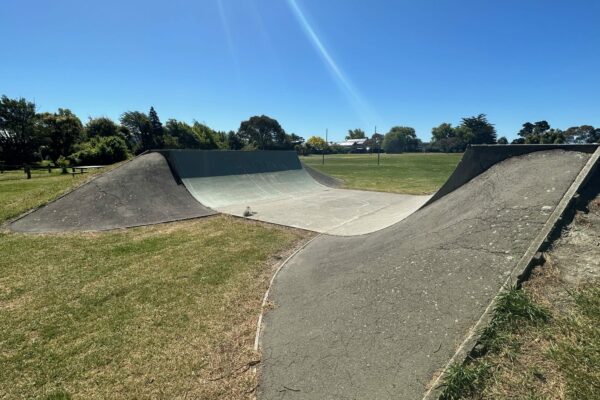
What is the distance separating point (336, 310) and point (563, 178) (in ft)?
14.6

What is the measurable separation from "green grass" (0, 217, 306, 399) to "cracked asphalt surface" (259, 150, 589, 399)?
1.95ft

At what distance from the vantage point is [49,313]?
455 centimetres

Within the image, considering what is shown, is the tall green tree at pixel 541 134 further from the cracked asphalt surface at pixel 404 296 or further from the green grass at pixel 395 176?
the cracked asphalt surface at pixel 404 296

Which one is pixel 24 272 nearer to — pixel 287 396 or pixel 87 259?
pixel 87 259

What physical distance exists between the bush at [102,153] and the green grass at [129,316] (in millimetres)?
20586

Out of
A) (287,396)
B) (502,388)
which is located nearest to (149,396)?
(287,396)

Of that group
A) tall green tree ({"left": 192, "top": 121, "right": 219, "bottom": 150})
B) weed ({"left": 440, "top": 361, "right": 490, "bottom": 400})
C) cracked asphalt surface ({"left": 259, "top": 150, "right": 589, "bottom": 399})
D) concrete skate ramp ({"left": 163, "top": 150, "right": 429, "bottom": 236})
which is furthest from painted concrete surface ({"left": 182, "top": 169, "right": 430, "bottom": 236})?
tall green tree ({"left": 192, "top": 121, "right": 219, "bottom": 150})

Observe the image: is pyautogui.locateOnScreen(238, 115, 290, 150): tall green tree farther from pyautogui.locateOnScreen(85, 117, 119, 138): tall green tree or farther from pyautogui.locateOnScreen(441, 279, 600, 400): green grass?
pyautogui.locateOnScreen(441, 279, 600, 400): green grass

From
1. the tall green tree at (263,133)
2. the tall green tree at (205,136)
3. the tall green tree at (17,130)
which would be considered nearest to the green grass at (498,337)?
the tall green tree at (17,130)

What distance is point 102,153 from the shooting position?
83.7 feet

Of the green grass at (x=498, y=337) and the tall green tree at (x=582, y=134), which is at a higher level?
the tall green tree at (x=582, y=134)

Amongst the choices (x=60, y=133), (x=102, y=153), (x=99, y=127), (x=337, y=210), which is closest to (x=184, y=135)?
(x=99, y=127)

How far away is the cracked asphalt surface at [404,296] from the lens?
3010 millimetres

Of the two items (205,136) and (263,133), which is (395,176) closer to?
(205,136)
